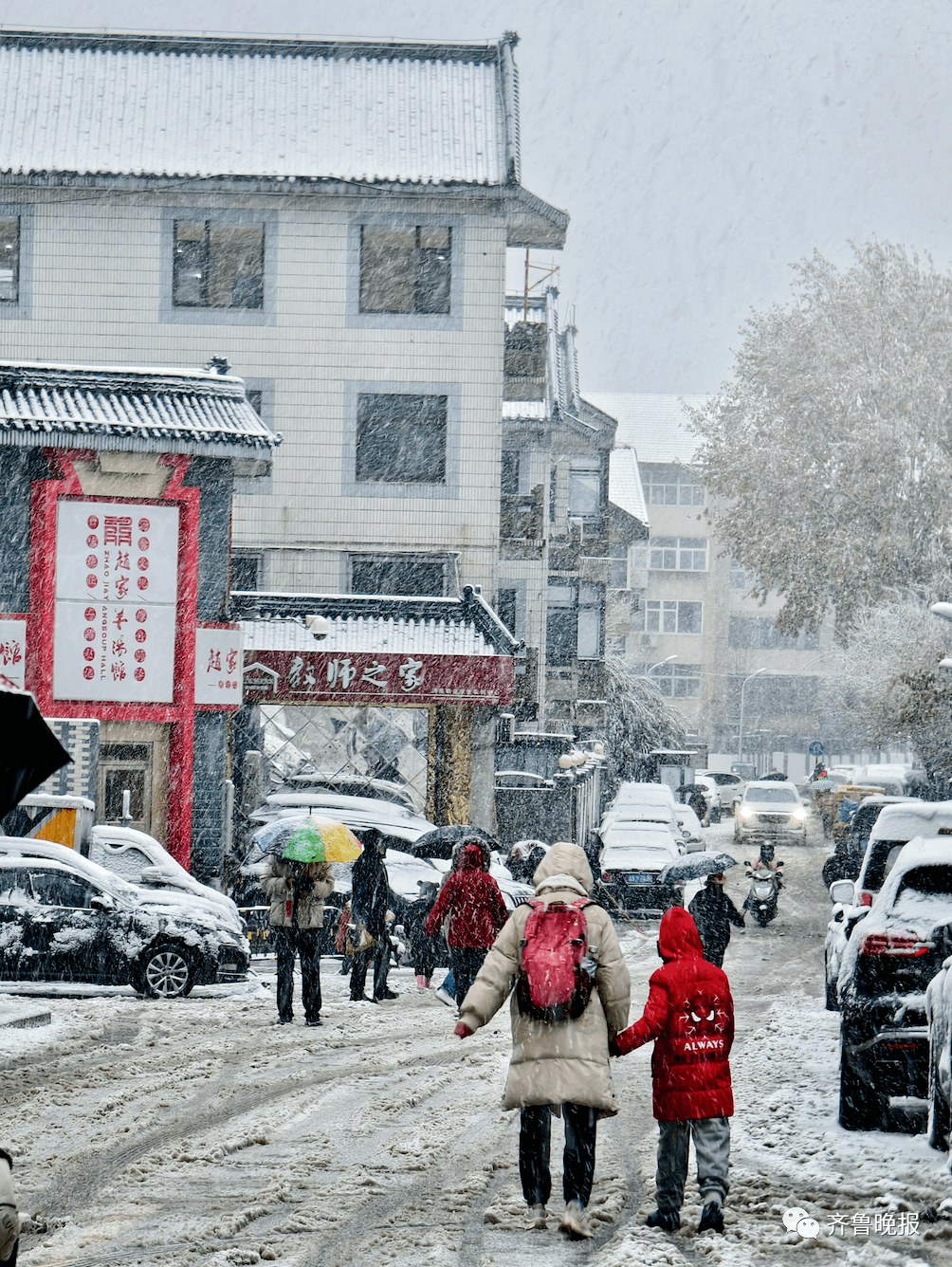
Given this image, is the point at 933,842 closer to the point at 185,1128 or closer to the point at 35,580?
the point at 185,1128

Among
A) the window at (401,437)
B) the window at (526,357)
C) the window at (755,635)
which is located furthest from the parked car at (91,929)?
the window at (755,635)

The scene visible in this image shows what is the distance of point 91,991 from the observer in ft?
56.4

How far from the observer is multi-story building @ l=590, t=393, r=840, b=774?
84.3 metres

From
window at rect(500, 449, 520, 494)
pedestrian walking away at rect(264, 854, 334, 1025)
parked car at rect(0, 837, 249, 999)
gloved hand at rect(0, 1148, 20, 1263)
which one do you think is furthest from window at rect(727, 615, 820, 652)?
gloved hand at rect(0, 1148, 20, 1263)

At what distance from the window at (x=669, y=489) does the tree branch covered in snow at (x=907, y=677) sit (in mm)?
37731

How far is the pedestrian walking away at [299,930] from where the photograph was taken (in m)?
15.1

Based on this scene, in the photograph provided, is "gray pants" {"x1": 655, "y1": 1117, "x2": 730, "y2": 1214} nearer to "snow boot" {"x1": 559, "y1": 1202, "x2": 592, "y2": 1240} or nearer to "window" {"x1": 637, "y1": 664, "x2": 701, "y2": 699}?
"snow boot" {"x1": 559, "y1": 1202, "x2": 592, "y2": 1240}

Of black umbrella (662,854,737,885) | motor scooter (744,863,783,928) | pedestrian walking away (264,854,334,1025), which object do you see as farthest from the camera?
motor scooter (744,863,783,928)

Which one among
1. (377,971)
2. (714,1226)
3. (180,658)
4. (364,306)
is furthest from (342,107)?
(714,1226)

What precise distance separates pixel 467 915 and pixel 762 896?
47.4 feet

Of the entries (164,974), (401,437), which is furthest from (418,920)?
(401,437)

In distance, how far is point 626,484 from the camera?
2825 inches

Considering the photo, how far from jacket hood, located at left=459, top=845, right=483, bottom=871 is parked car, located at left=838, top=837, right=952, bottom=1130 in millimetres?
4441

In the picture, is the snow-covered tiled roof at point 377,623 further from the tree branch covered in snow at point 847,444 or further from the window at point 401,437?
the tree branch covered in snow at point 847,444
